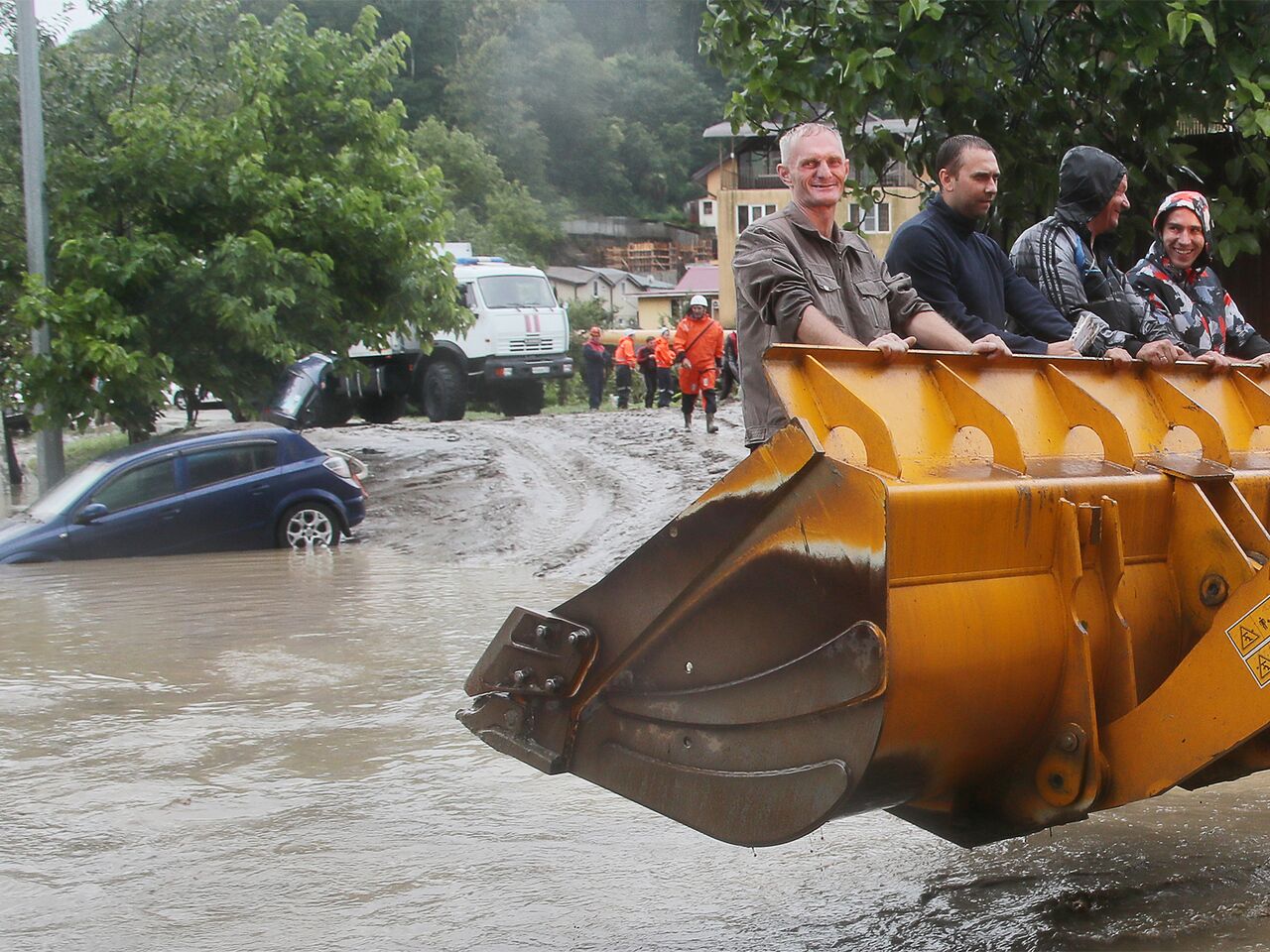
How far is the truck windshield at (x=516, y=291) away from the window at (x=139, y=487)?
13.4m

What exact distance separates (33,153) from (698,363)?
794cm

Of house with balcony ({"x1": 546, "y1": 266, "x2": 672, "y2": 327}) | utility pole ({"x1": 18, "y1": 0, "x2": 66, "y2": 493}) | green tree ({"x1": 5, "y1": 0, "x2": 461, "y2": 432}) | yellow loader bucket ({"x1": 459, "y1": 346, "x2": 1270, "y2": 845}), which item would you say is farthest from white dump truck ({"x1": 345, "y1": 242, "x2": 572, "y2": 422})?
house with balcony ({"x1": 546, "y1": 266, "x2": 672, "y2": 327})

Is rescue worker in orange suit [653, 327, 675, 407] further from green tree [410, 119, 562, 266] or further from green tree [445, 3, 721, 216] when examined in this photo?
green tree [445, 3, 721, 216]

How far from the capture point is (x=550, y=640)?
412cm

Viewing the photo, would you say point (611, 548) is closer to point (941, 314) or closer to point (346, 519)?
point (346, 519)

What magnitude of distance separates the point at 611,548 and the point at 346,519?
310cm

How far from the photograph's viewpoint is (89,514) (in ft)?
46.5

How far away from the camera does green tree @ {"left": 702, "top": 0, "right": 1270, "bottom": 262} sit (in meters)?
8.36

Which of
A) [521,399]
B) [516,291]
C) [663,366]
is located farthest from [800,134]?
[663,366]

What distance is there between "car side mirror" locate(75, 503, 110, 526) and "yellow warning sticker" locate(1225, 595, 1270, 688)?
12.3m

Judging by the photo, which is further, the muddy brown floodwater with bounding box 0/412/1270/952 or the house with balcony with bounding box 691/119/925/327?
the house with balcony with bounding box 691/119/925/327

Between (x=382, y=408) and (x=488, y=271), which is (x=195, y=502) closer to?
(x=382, y=408)

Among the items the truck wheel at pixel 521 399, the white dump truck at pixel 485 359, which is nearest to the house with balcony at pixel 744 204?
the white dump truck at pixel 485 359

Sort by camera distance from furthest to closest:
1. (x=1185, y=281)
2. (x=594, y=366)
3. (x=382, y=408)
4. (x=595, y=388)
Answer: (x=594, y=366), (x=595, y=388), (x=382, y=408), (x=1185, y=281)
